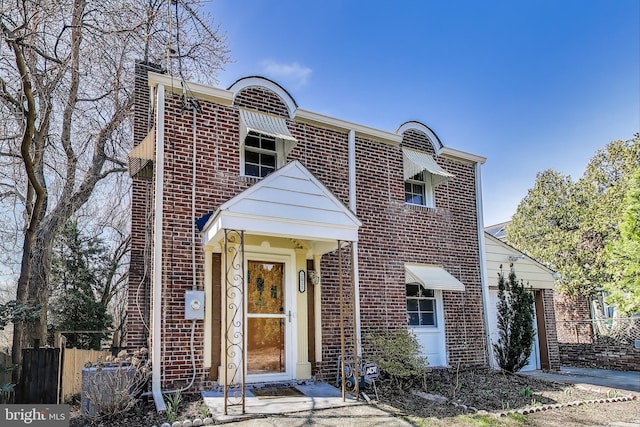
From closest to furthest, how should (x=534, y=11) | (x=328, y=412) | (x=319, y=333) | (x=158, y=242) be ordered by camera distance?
(x=328, y=412), (x=158, y=242), (x=319, y=333), (x=534, y=11)

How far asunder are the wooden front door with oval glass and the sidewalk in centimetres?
708

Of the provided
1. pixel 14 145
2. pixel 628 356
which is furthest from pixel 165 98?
pixel 628 356

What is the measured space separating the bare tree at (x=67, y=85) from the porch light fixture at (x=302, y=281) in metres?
4.51

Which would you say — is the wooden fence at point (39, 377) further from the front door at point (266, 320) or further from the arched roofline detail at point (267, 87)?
the arched roofline detail at point (267, 87)

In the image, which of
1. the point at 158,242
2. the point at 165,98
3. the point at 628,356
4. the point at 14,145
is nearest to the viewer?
the point at 158,242

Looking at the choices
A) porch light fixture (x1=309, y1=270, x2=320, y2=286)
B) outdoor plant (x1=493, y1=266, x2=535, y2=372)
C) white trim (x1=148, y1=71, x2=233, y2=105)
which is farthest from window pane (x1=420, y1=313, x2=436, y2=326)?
white trim (x1=148, y1=71, x2=233, y2=105)

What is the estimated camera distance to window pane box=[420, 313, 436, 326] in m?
10.6

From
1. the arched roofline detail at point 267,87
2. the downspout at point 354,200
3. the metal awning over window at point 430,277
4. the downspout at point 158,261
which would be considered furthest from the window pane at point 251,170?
the metal awning over window at point 430,277

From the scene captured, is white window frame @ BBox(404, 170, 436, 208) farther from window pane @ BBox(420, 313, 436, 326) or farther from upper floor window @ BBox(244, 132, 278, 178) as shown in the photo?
upper floor window @ BBox(244, 132, 278, 178)

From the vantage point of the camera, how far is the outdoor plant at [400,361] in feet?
28.1

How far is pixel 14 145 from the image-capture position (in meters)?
9.85

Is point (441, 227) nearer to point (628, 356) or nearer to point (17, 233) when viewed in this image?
point (628, 356)

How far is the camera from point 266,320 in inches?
324

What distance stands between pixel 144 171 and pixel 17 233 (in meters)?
4.34
